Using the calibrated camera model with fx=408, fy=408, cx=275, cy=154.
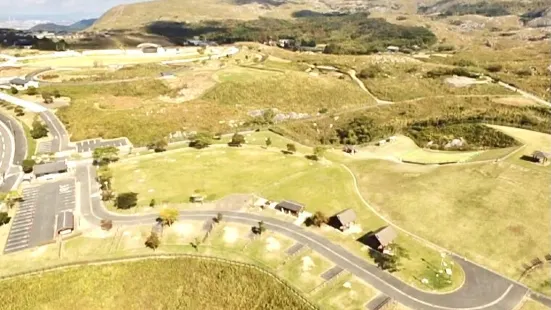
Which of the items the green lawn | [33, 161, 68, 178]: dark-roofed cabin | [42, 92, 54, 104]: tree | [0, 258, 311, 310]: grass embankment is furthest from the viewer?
[42, 92, 54, 104]: tree

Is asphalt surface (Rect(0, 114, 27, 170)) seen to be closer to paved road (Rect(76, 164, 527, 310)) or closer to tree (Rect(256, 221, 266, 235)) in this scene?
paved road (Rect(76, 164, 527, 310))

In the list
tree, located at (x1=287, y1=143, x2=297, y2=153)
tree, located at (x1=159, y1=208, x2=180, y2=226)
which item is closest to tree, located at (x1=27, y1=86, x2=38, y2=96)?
tree, located at (x1=287, y1=143, x2=297, y2=153)

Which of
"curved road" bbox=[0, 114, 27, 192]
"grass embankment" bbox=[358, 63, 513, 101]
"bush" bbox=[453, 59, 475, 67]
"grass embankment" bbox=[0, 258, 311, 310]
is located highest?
"bush" bbox=[453, 59, 475, 67]

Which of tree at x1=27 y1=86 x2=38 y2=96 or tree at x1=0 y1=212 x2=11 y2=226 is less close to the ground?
tree at x1=27 y1=86 x2=38 y2=96

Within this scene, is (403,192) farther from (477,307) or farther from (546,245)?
(477,307)

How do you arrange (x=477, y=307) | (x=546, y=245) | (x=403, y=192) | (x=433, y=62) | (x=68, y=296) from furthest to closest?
(x=433, y=62), (x=403, y=192), (x=546, y=245), (x=68, y=296), (x=477, y=307)

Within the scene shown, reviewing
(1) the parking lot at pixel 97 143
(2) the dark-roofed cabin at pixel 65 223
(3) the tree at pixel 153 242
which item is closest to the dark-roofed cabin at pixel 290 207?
(3) the tree at pixel 153 242

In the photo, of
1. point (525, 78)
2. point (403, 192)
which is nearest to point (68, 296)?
point (403, 192)

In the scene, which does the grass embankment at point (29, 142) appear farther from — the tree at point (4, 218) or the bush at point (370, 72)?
the bush at point (370, 72)
